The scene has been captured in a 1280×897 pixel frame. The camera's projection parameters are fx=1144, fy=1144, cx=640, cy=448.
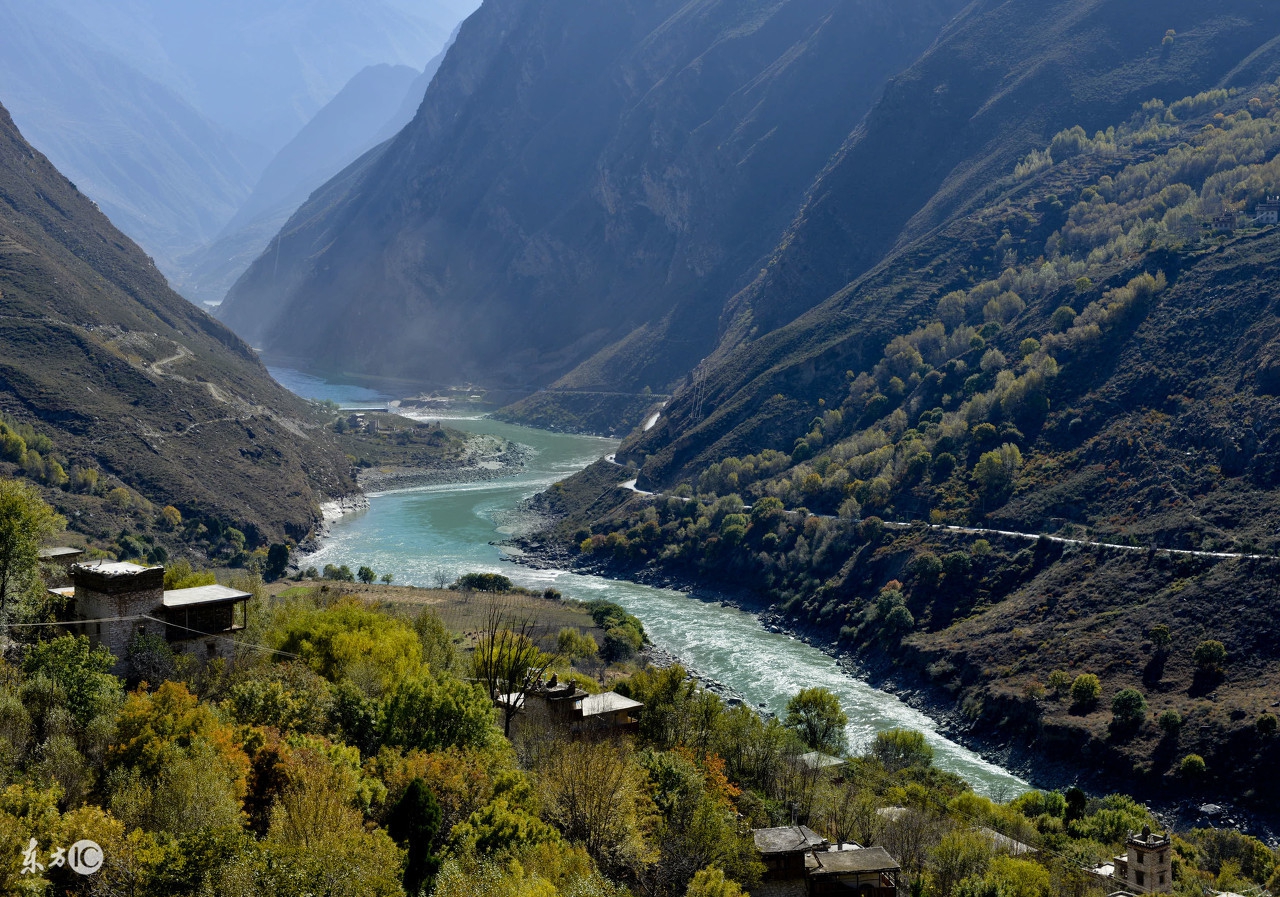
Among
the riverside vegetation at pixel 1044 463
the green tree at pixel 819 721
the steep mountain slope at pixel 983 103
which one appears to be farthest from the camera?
the steep mountain slope at pixel 983 103

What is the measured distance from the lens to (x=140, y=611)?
3353 cm

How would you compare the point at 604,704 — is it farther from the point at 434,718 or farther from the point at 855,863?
the point at 855,863

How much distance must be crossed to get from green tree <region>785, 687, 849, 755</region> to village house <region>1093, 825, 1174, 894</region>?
16.2 m

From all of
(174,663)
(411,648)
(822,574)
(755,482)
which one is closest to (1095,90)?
(755,482)

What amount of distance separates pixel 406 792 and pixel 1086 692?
42621 mm

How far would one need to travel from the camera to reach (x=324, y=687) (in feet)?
112

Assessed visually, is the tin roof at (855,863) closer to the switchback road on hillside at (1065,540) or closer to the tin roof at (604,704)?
the tin roof at (604,704)

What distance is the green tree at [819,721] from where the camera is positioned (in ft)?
173

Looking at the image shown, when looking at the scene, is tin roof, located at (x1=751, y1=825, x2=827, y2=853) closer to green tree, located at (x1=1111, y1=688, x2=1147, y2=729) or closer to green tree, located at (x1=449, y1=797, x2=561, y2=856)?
green tree, located at (x1=449, y1=797, x2=561, y2=856)

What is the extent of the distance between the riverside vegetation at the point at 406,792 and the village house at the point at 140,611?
0.88 m

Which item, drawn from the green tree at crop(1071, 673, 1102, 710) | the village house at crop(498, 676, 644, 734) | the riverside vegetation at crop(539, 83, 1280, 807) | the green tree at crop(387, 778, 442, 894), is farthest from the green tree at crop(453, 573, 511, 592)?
the green tree at crop(387, 778, 442, 894)

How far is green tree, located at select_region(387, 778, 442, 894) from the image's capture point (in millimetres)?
25022

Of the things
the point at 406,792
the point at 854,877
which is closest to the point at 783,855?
the point at 854,877

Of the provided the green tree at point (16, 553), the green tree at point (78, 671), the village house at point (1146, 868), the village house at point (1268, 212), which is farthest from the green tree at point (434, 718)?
the village house at point (1268, 212)
